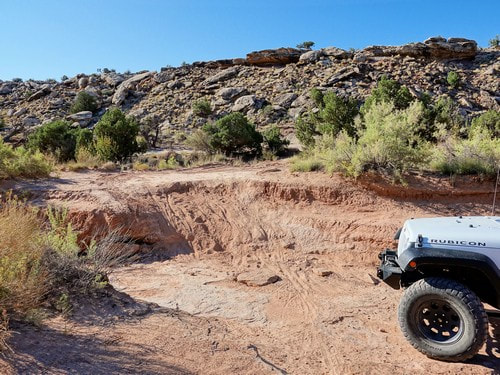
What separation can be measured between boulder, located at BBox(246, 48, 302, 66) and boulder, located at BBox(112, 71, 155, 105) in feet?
33.5

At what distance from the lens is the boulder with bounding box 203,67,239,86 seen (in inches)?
1300

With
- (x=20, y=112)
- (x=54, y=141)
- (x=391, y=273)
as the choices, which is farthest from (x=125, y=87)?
(x=391, y=273)

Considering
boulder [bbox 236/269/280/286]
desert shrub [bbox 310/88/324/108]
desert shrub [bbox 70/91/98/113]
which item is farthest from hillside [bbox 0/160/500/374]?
desert shrub [bbox 70/91/98/113]

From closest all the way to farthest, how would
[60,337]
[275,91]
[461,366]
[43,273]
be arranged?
[60,337], [461,366], [43,273], [275,91]

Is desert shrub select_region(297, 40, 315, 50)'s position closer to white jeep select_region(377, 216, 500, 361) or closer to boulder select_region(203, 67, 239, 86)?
boulder select_region(203, 67, 239, 86)

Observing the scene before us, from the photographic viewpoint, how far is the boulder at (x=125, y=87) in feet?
106

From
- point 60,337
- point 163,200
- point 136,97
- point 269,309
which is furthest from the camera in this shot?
point 136,97

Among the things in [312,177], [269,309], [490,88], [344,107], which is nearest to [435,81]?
[490,88]

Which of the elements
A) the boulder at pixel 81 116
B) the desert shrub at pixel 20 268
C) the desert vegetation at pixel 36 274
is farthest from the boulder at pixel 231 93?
the desert shrub at pixel 20 268

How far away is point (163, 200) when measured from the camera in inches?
364

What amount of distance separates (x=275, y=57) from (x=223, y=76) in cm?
543

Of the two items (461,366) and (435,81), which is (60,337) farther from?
(435,81)

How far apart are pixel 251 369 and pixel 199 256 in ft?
15.5

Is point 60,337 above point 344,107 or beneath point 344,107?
beneath
